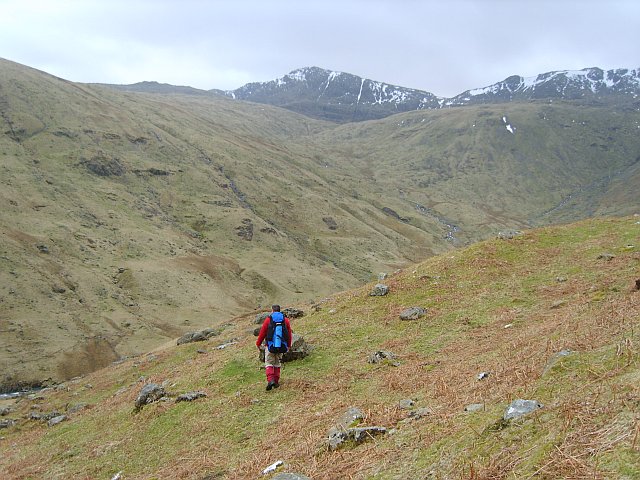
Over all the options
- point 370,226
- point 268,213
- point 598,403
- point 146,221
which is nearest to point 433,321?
point 598,403

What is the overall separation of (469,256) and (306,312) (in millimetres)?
8633

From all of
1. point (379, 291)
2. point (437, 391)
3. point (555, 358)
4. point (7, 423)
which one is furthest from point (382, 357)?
point (7, 423)

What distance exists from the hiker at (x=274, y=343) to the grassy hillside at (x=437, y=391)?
426mm

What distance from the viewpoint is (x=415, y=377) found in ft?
37.7

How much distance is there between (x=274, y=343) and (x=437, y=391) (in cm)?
500

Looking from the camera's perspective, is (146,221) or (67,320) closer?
(67,320)

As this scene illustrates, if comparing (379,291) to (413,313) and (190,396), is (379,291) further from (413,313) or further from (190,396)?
(190,396)

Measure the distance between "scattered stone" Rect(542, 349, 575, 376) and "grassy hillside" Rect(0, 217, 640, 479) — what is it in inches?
3.7

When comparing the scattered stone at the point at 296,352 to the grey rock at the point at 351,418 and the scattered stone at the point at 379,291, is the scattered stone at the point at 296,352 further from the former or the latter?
the scattered stone at the point at 379,291

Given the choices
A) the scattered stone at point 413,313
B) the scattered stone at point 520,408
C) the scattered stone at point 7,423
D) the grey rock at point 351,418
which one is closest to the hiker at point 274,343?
the grey rock at point 351,418

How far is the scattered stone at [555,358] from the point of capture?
819 centimetres

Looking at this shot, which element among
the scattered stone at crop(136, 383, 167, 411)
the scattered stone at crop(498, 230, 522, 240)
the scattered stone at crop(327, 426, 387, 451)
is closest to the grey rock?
the scattered stone at crop(327, 426, 387, 451)

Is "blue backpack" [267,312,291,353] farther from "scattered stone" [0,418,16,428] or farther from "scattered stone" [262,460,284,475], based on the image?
"scattered stone" [0,418,16,428]

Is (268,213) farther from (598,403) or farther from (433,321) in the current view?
(598,403)
